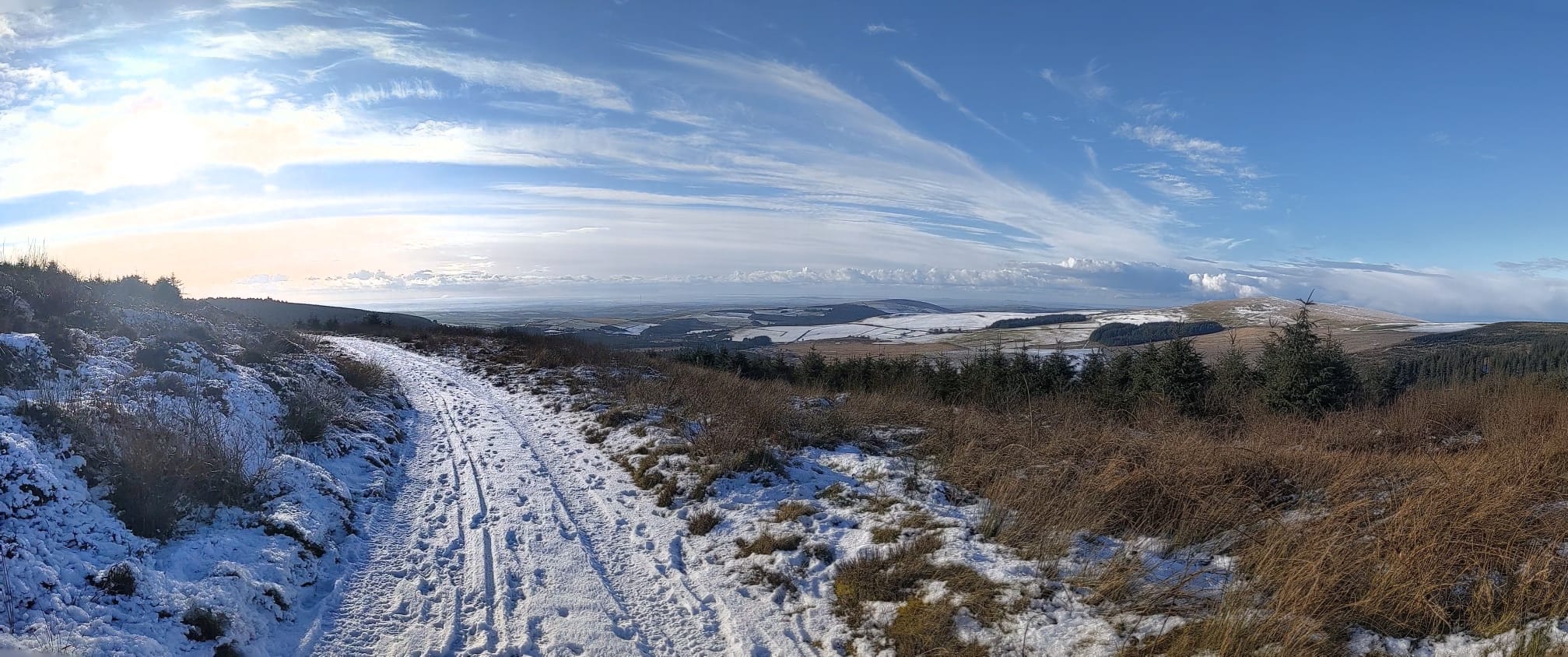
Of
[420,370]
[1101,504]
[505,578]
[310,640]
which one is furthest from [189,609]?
[420,370]

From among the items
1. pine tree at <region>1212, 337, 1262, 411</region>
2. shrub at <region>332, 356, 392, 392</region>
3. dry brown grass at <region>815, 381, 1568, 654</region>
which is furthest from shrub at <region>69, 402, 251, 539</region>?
pine tree at <region>1212, 337, 1262, 411</region>

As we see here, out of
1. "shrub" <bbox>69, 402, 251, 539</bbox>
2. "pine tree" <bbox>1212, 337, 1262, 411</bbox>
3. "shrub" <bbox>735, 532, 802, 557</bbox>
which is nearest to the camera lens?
"shrub" <bbox>69, 402, 251, 539</bbox>

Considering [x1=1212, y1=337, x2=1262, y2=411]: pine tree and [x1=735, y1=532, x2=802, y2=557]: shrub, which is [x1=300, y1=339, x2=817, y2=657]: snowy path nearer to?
[x1=735, y1=532, x2=802, y2=557]: shrub

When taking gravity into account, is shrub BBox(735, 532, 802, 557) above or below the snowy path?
above

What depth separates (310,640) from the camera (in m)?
4.86

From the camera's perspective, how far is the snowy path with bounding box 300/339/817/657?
16.5ft

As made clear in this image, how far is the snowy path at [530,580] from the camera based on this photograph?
5.02 metres

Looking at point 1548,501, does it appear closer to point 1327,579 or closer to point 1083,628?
point 1327,579

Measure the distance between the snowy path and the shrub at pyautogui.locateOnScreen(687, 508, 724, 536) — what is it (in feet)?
0.55

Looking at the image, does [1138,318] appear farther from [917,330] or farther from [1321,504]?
[1321,504]

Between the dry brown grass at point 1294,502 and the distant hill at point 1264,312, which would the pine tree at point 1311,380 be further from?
the distant hill at point 1264,312

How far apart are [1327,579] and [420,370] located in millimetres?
24274

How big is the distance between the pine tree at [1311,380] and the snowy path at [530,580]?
17549mm

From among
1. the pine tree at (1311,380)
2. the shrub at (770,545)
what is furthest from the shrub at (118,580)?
the pine tree at (1311,380)
